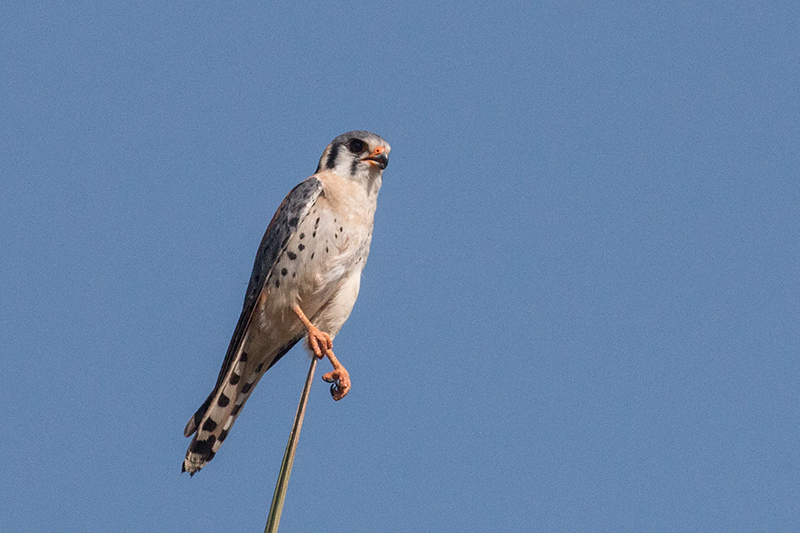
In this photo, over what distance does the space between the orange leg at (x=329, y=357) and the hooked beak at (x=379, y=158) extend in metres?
0.94

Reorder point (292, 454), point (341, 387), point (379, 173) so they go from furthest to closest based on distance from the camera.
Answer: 1. point (379, 173)
2. point (341, 387)
3. point (292, 454)

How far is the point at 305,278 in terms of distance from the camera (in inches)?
186

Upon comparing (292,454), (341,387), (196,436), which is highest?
(341,387)

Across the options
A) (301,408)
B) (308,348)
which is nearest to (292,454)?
(301,408)

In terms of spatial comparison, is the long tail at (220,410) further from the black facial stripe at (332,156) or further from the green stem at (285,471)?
the green stem at (285,471)

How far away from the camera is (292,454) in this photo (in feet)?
9.07

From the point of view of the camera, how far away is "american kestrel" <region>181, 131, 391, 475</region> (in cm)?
471

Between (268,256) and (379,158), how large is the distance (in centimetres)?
84

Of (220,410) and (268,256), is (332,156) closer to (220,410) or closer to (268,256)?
(268,256)

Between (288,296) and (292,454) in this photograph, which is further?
(288,296)

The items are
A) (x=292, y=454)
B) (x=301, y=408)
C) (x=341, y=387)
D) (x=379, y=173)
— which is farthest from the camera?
(x=379, y=173)

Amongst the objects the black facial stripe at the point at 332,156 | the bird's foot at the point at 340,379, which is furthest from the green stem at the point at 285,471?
the black facial stripe at the point at 332,156

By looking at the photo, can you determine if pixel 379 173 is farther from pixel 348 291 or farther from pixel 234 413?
pixel 234 413

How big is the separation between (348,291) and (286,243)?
45 cm
